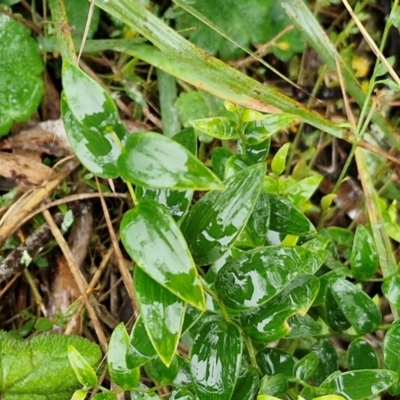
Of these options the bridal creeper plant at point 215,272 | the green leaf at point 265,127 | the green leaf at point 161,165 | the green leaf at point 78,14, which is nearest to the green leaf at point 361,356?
the bridal creeper plant at point 215,272

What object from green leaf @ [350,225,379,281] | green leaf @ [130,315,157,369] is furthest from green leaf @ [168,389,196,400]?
green leaf @ [350,225,379,281]

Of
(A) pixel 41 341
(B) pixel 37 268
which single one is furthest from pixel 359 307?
(B) pixel 37 268

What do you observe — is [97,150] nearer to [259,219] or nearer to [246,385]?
[259,219]

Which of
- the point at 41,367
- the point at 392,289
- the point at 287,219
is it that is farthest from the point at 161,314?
the point at 41,367

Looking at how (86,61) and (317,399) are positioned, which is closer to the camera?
(317,399)

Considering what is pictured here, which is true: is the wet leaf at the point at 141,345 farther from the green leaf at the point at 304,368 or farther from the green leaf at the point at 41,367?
the green leaf at the point at 41,367

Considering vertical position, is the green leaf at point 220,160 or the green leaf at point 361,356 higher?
the green leaf at point 220,160

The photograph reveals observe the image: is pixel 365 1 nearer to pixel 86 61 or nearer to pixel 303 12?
pixel 303 12
